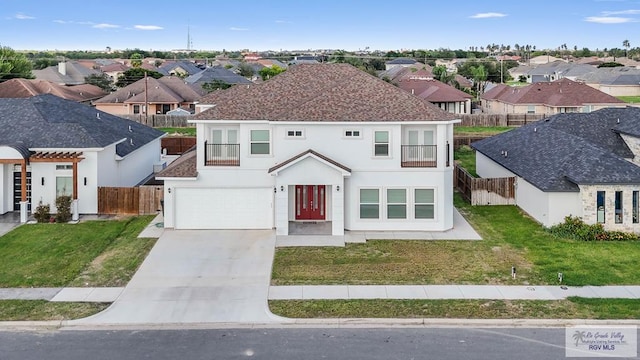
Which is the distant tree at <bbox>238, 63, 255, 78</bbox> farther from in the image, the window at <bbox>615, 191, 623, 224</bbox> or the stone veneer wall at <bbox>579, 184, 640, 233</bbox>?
the window at <bbox>615, 191, 623, 224</bbox>

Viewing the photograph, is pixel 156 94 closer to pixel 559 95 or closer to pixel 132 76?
pixel 132 76

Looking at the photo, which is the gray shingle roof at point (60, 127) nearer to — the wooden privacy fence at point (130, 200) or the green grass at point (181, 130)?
the wooden privacy fence at point (130, 200)

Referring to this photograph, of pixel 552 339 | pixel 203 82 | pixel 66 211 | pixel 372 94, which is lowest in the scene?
pixel 552 339

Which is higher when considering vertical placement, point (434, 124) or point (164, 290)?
point (434, 124)

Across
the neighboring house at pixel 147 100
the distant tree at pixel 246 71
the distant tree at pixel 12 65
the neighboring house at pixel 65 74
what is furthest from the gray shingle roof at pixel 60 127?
the distant tree at pixel 246 71

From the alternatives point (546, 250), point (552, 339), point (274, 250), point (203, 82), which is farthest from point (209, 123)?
point (203, 82)

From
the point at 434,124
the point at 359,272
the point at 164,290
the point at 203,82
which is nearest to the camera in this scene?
the point at 164,290

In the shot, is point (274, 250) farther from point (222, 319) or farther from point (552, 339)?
point (552, 339)

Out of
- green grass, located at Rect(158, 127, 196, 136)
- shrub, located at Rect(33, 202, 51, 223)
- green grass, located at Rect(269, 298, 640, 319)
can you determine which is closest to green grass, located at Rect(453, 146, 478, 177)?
green grass, located at Rect(269, 298, 640, 319)
